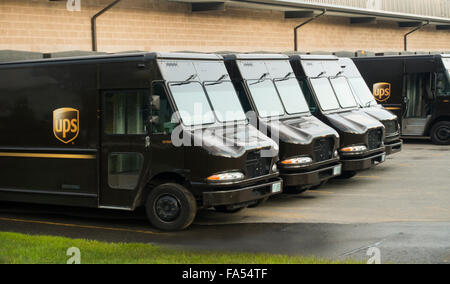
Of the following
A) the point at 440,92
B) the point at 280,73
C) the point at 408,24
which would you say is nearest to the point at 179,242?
the point at 280,73

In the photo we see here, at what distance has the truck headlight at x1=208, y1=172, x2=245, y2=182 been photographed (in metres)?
11.2

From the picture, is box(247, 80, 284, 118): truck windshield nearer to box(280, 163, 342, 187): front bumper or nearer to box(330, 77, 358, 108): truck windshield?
box(280, 163, 342, 187): front bumper

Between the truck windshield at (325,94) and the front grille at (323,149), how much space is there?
5.91ft

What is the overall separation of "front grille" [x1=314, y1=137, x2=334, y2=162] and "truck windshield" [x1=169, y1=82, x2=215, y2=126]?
2.69 meters

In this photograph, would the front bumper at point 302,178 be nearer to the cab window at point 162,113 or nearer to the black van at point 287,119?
the black van at point 287,119

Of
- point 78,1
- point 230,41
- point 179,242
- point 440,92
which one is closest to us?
point 179,242

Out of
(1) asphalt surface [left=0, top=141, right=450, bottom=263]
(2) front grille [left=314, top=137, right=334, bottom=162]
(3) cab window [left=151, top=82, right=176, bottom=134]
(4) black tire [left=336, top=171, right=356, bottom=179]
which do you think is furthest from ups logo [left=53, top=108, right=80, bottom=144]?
(4) black tire [left=336, top=171, right=356, bottom=179]

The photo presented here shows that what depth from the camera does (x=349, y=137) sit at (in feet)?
51.2

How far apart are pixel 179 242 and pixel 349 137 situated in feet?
19.5

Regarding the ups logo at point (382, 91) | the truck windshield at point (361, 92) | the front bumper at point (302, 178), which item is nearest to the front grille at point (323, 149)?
the front bumper at point (302, 178)

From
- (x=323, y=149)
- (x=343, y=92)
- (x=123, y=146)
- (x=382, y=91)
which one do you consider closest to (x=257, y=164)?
(x=123, y=146)

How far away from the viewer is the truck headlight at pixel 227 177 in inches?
443
